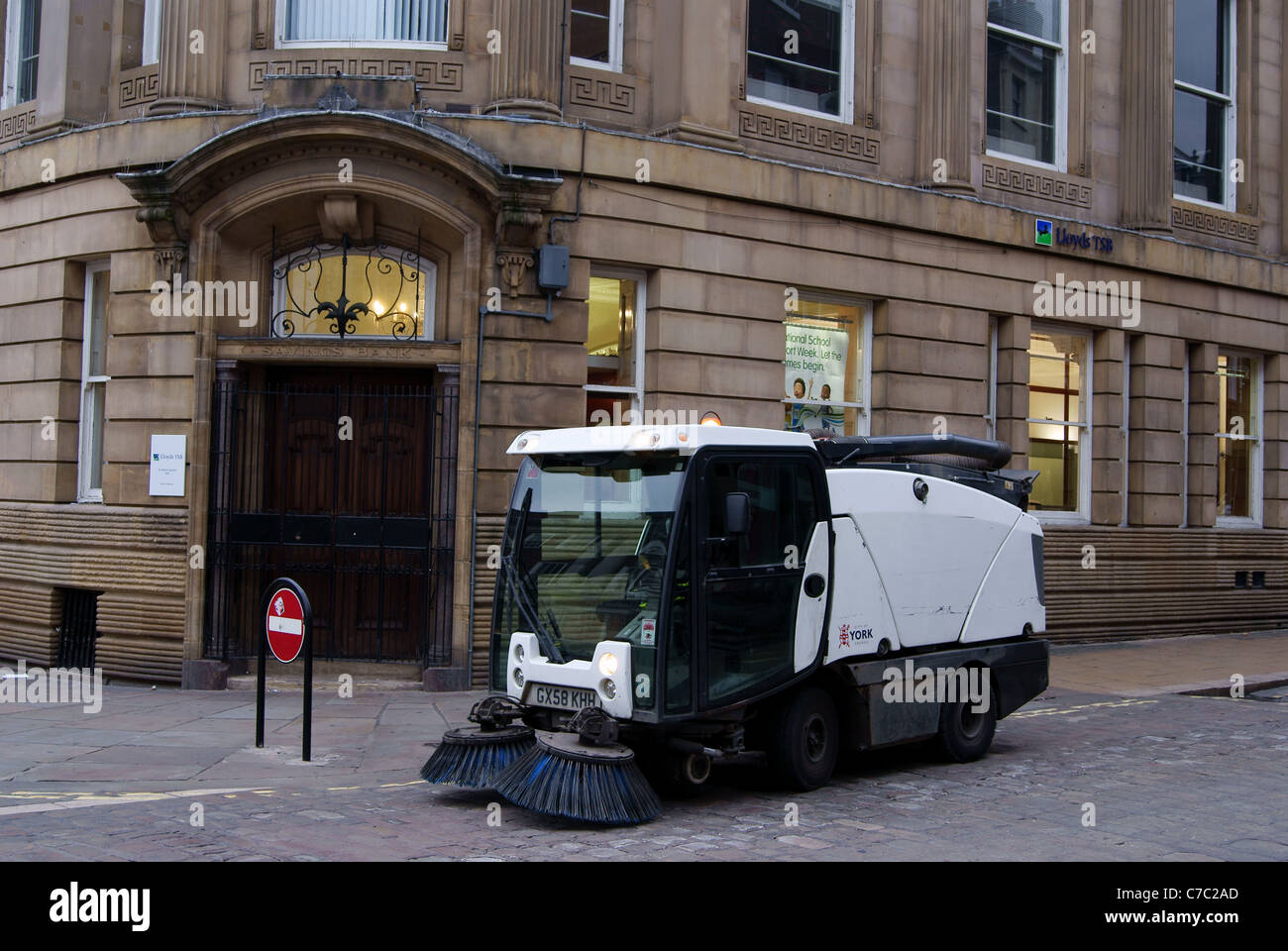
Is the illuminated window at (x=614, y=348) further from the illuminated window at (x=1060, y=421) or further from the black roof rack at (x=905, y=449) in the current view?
the illuminated window at (x=1060, y=421)

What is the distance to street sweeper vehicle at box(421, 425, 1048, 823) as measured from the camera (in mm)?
7887

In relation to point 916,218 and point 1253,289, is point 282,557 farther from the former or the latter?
point 1253,289

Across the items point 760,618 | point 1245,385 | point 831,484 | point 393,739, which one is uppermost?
point 1245,385

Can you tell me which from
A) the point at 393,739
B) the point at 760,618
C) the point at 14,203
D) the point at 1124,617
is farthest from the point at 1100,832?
the point at 14,203

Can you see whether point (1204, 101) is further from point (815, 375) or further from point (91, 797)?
point (91, 797)

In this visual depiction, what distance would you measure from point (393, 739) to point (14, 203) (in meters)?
8.76

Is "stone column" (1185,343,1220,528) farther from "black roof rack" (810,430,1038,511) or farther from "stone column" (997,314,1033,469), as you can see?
"black roof rack" (810,430,1038,511)

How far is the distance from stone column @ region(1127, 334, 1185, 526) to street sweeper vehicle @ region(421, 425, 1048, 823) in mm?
10190

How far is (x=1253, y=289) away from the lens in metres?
20.6

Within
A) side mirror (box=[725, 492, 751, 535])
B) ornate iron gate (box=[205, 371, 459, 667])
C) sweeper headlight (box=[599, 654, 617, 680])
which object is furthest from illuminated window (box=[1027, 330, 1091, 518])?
sweeper headlight (box=[599, 654, 617, 680])

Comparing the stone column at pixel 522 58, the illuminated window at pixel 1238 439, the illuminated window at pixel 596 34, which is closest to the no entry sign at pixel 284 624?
the stone column at pixel 522 58

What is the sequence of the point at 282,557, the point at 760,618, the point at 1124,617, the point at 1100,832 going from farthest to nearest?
the point at 1124,617 < the point at 282,557 < the point at 760,618 < the point at 1100,832

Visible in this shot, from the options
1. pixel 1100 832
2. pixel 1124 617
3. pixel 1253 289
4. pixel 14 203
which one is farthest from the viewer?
pixel 1253 289

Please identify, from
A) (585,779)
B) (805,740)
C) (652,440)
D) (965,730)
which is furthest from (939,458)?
(585,779)
